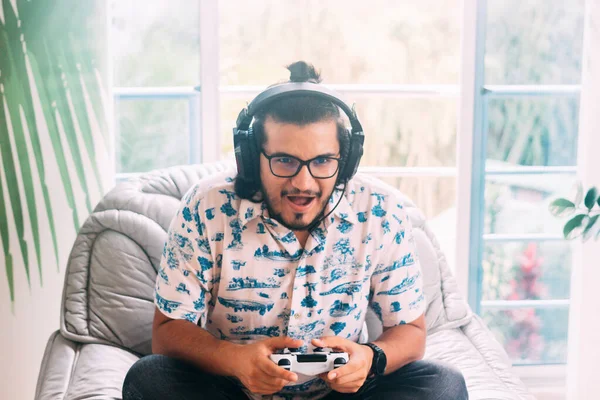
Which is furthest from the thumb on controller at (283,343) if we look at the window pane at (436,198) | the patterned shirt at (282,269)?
the window pane at (436,198)

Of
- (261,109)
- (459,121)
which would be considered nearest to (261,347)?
(261,109)

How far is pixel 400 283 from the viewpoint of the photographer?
1448mm

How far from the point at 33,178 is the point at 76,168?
0.13m

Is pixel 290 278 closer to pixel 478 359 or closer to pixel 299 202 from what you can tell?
pixel 299 202

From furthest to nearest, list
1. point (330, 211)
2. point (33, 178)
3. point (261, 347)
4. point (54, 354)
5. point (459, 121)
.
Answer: point (459, 121)
point (33, 178)
point (54, 354)
point (330, 211)
point (261, 347)

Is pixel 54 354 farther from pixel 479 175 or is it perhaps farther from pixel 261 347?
pixel 479 175

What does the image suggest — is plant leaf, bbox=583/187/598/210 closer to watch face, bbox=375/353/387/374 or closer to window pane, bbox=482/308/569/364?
window pane, bbox=482/308/569/364

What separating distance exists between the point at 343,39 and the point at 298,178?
1076mm

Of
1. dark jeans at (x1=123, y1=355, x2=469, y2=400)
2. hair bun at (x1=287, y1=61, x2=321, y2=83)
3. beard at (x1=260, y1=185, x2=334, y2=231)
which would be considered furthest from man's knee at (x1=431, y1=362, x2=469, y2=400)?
hair bun at (x1=287, y1=61, x2=321, y2=83)

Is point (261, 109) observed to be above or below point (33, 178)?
above

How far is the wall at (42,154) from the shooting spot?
202 cm

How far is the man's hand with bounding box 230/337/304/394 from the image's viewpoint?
1.25m

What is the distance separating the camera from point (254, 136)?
133 centimetres

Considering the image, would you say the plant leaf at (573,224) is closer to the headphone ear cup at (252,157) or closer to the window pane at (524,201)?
the window pane at (524,201)
